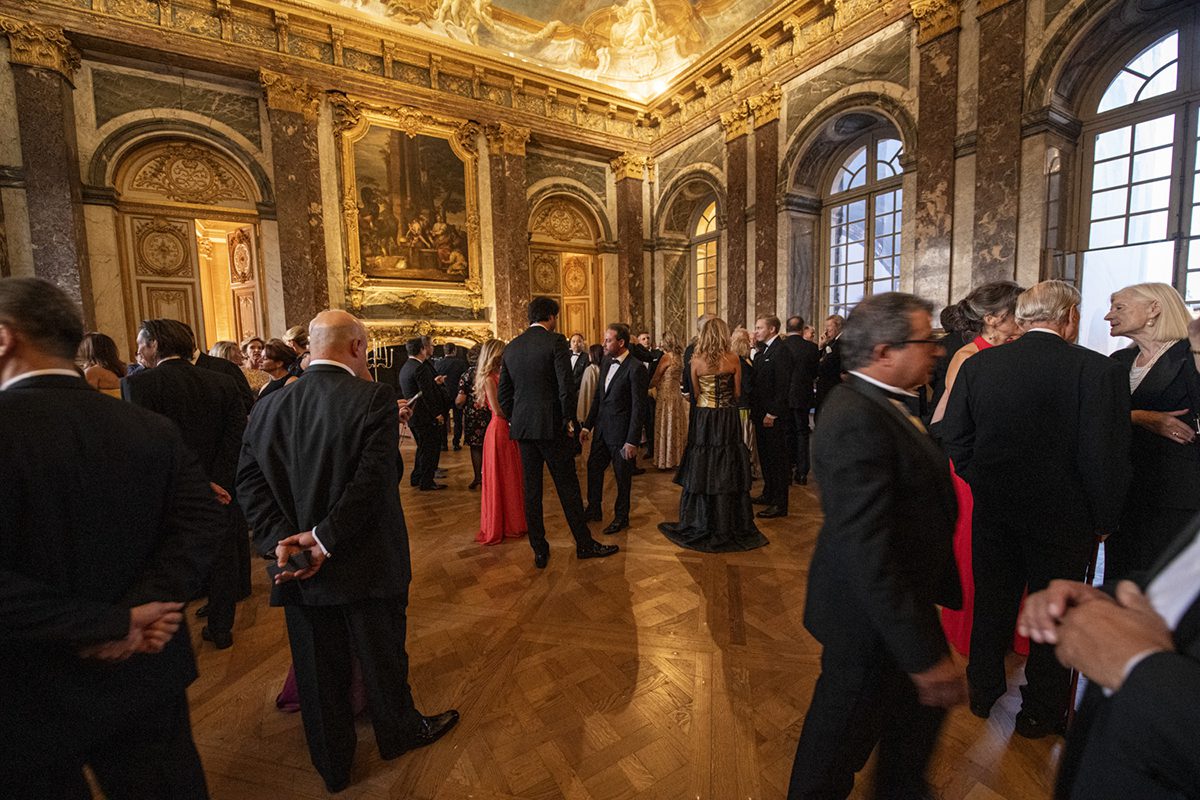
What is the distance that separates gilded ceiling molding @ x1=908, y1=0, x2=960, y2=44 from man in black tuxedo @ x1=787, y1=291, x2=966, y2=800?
816cm

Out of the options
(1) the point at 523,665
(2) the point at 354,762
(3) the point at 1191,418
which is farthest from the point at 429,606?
(3) the point at 1191,418

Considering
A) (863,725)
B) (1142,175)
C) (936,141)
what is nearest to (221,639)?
(863,725)

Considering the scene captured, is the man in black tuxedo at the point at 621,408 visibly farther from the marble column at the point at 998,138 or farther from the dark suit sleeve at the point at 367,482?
the marble column at the point at 998,138

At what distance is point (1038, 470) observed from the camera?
1962mm

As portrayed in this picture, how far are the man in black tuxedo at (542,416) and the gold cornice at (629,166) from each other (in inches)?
407

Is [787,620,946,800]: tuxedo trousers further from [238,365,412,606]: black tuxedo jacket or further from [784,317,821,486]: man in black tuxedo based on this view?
[784,317,821,486]: man in black tuxedo

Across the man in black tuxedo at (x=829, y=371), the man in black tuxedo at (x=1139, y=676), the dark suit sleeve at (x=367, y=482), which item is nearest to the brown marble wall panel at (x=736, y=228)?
the man in black tuxedo at (x=829, y=371)

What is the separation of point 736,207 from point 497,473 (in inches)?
334

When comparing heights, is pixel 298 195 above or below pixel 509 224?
above

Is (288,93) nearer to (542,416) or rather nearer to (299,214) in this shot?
(299,214)

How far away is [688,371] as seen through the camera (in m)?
4.25

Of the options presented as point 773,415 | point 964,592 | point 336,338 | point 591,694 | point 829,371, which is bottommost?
point 591,694

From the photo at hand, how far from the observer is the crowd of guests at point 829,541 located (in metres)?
1.01

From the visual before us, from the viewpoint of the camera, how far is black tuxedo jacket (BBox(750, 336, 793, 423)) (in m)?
4.99
